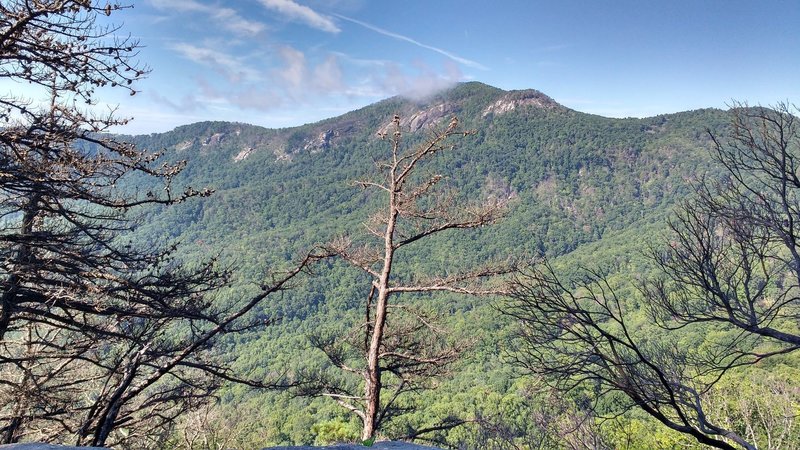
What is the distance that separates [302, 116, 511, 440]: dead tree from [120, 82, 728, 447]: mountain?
3055cm

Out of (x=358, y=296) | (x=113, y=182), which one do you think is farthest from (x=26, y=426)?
(x=358, y=296)

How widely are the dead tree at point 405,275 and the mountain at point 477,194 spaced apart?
30551 millimetres

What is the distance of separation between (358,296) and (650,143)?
4842 inches

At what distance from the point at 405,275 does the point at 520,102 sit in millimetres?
Result: 197699

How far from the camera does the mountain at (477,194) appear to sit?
68062mm

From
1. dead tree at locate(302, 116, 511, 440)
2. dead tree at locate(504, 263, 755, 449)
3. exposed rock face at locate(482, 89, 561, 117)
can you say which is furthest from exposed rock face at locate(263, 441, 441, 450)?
exposed rock face at locate(482, 89, 561, 117)

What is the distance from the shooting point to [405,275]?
571 cm

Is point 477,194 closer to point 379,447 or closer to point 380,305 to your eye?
point 380,305

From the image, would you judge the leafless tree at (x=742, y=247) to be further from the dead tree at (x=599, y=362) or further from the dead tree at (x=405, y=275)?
the dead tree at (x=405, y=275)

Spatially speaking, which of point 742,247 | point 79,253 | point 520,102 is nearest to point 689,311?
point 742,247

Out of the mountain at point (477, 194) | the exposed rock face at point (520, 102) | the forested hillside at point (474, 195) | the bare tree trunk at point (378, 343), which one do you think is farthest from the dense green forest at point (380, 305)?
the exposed rock face at point (520, 102)

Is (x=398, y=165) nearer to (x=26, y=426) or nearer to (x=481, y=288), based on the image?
(x=481, y=288)

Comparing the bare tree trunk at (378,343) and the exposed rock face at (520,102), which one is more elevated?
the exposed rock face at (520,102)

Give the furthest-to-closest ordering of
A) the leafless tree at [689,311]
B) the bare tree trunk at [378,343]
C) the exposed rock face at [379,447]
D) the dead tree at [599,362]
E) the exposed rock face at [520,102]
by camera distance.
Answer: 1. the exposed rock face at [520,102]
2. the bare tree trunk at [378,343]
3. the leafless tree at [689,311]
4. the dead tree at [599,362]
5. the exposed rock face at [379,447]
